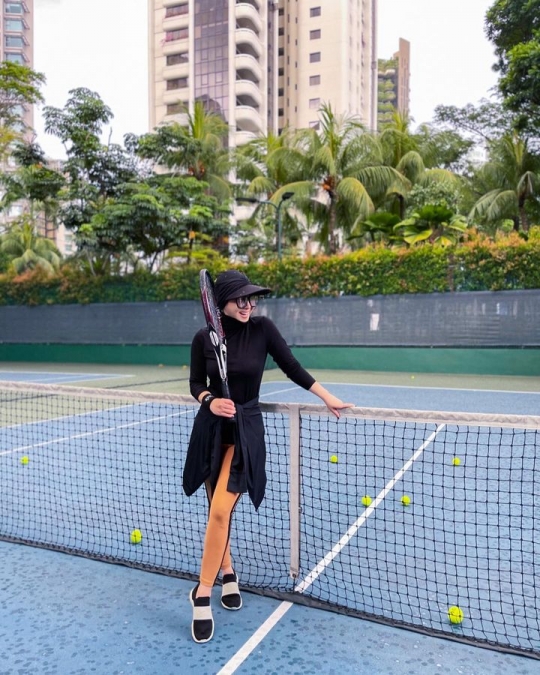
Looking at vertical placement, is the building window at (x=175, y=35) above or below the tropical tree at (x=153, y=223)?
above

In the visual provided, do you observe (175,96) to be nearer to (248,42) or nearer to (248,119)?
(248,42)

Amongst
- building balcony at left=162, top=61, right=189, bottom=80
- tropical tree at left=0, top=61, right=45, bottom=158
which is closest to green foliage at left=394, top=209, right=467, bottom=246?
tropical tree at left=0, top=61, right=45, bottom=158

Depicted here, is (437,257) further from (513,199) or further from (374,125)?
(374,125)

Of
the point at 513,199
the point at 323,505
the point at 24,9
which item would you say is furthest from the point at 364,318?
the point at 24,9

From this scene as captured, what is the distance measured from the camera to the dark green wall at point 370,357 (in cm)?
1516

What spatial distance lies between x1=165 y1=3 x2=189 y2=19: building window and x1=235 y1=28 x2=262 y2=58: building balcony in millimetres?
6447

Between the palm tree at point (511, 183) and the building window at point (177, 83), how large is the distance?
39.6m

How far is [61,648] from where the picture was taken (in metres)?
2.56

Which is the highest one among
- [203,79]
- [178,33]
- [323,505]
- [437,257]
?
[178,33]

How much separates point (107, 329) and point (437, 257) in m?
11.7

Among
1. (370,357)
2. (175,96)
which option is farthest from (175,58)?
(370,357)

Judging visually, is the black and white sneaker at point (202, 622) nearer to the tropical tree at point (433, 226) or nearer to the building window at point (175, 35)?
the tropical tree at point (433, 226)

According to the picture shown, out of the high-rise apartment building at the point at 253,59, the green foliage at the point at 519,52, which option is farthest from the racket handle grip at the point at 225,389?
the high-rise apartment building at the point at 253,59

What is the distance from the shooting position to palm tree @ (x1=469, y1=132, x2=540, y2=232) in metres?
21.0
